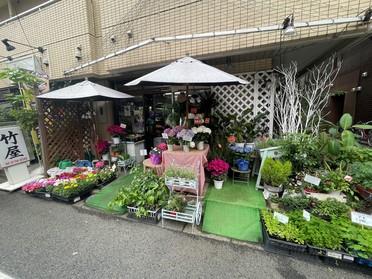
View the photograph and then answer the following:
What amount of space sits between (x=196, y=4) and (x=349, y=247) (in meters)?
4.86

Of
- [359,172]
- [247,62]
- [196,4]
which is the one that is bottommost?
[359,172]

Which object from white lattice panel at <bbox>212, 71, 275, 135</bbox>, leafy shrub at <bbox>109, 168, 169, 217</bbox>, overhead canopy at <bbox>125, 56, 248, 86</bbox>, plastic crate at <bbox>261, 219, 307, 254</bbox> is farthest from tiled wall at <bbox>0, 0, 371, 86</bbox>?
plastic crate at <bbox>261, 219, 307, 254</bbox>

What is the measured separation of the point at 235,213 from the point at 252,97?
291 cm

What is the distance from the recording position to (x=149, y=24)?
429 cm

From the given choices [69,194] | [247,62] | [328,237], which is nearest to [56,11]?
[69,194]

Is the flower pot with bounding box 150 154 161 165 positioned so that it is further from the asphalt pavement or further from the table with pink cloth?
the asphalt pavement

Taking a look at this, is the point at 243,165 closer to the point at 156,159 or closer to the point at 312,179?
the point at 312,179

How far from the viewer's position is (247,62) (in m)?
4.28

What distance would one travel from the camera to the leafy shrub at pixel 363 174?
Result: 2322mm

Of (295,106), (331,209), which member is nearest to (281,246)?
(331,209)

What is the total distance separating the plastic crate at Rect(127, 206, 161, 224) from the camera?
274 centimetres

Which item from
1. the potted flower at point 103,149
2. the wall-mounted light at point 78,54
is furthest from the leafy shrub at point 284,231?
the wall-mounted light at point 78,54

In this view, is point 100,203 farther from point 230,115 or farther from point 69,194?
point 230,115

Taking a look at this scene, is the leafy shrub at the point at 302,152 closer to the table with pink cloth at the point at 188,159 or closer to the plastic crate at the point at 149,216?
the table with pink cloth at the point at 188,159
